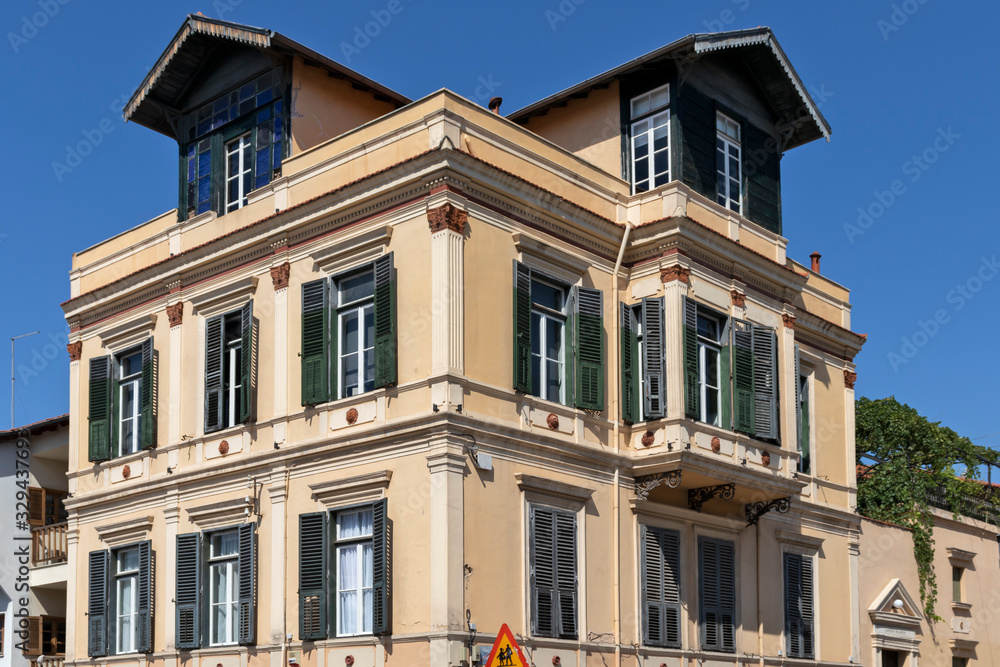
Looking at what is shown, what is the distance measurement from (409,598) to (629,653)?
4.68 metres

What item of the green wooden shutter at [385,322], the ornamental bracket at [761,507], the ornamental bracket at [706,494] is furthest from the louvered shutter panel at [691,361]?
the green wooden shutter at [385,322]

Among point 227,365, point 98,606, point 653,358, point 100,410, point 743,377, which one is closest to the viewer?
point 653,358

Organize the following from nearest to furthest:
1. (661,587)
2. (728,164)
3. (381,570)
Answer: (381,570), (661,587), (728,164)

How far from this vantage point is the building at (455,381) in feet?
70.6

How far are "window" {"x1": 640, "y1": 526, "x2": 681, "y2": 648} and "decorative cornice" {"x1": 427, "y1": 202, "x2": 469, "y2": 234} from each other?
666cm

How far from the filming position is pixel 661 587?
24172 millimetres

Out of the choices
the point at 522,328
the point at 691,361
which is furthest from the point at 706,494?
the point at 522,328

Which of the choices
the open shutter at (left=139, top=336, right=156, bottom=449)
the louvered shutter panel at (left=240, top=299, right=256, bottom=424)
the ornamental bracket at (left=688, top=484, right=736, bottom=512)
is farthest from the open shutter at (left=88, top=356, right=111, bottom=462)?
the ornamental bracket at (left=688, top=484, right=736, bottom=512)

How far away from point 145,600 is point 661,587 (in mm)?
9752

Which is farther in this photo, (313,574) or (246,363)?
(246,363)

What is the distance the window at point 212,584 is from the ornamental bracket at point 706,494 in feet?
26.8

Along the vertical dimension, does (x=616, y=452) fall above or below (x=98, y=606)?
above

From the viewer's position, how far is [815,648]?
28.0 m

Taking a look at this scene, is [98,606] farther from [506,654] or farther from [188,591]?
[506,654]
